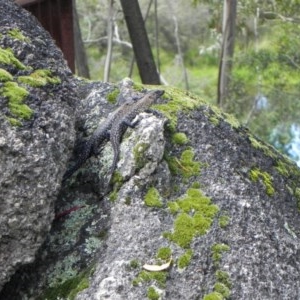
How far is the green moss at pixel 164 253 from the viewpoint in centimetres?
379

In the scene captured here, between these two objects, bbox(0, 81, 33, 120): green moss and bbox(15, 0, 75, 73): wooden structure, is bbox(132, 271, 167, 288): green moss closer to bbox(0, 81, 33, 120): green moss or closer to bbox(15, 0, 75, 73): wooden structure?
bbox(0, 81, 33, 120): green moss

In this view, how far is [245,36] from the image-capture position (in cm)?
2533

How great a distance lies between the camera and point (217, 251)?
3.87m

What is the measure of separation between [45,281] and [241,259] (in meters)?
1.13

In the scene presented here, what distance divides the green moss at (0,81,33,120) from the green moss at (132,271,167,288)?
1.05m

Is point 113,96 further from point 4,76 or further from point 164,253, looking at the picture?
point 164,253

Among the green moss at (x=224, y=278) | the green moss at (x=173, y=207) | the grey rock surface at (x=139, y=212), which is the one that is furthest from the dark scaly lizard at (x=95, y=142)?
the green moss at (x=224, y=278)

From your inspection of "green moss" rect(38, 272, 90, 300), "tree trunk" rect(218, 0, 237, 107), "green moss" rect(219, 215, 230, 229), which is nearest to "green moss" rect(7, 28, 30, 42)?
"green moss" rect(38, 272, 90, 300)

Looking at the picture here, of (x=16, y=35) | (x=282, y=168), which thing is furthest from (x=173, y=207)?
(x=16, y=35)

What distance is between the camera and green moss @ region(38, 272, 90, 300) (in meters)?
3.68

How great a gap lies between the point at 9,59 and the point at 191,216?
1416 mm

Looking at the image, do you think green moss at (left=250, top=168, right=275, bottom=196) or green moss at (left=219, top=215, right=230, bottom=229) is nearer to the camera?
green moss at (left=219, top=215, right=230, bottom=229)

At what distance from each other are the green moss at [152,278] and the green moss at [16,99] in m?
1.05

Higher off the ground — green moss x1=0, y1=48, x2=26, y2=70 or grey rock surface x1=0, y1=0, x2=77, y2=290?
green moss x1=0, y1=48, x2=26, y2=70
